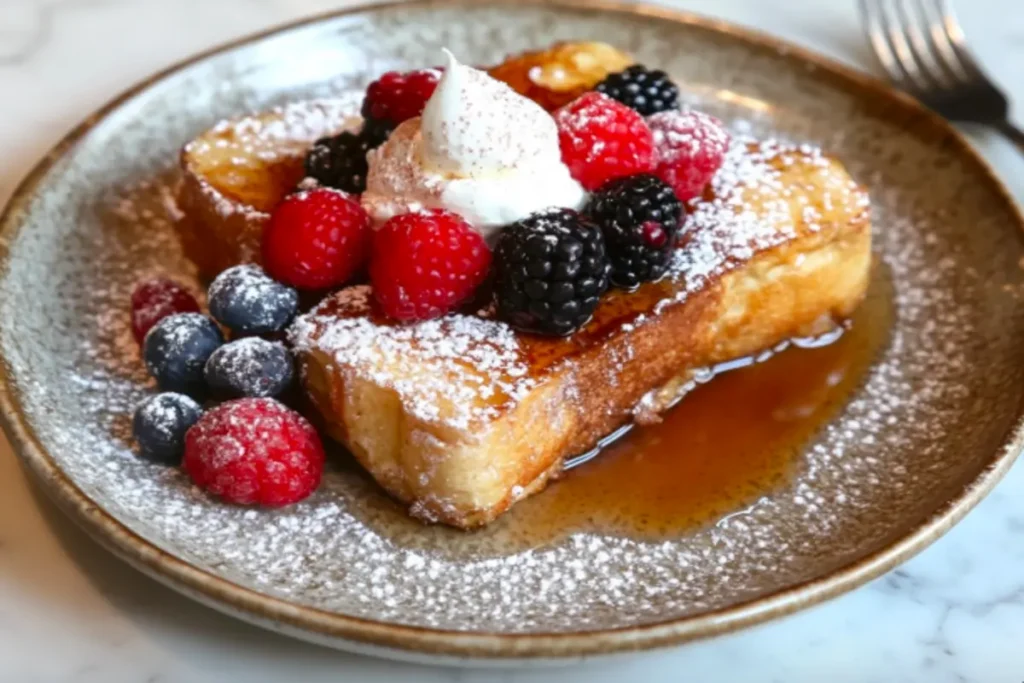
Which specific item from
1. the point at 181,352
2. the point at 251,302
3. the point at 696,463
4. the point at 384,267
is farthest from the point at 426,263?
the point at 696,463

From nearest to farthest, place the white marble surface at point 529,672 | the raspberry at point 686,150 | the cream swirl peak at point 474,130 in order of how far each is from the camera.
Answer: the white marble surface at point 529,672 < the cream swirl peak at point 474,130 < the raspberry at point 686,150

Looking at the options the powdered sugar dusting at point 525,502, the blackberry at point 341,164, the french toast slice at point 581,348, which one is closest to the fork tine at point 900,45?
the powdered sugar dusting at point 525,502

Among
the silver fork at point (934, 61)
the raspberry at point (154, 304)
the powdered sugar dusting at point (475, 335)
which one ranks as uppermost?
the powdered sugar dusting at point (475, 335)

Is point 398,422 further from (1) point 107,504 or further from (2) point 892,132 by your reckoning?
(2) point 892,132

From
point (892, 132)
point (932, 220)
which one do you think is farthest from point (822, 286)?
point (892, 132)

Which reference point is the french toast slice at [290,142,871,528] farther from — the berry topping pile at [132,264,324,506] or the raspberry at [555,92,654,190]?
the raspberry at [555,92,654,190]

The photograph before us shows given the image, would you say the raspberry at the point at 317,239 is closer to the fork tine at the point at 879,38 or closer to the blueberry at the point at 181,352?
the blueberry at the point at 181,352

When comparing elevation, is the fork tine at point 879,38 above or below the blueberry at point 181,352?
below
